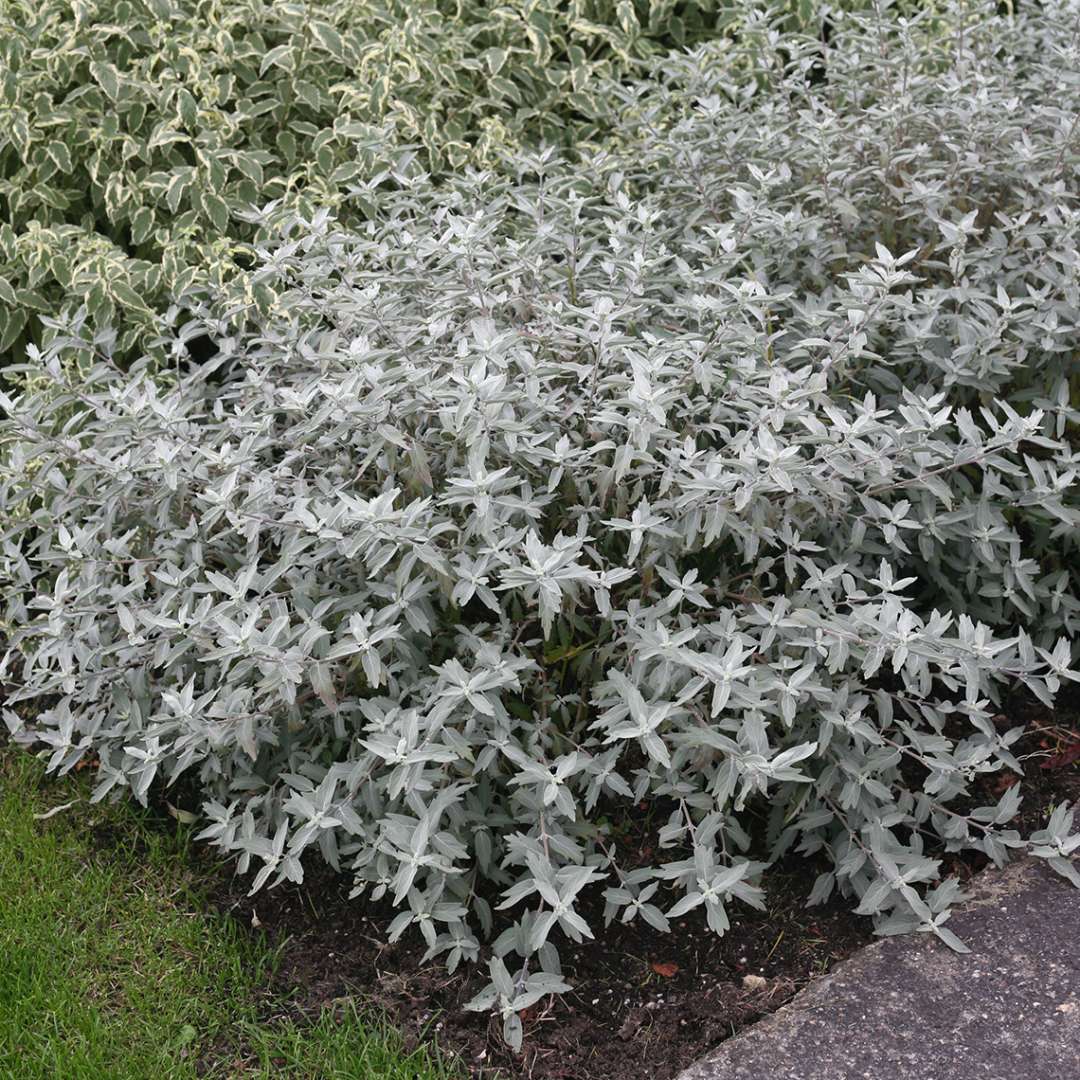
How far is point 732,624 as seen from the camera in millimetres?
2504

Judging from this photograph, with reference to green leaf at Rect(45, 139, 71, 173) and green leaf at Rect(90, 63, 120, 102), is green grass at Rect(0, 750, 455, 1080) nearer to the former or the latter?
green leaf at Rect(45, 139, 71, 173)

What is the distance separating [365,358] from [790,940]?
4.47ft

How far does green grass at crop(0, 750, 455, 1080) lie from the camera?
2.42 m

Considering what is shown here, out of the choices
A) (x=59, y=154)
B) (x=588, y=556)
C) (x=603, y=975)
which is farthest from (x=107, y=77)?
(x=603, y=975)

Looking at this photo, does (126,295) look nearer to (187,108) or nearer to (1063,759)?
(187,108)

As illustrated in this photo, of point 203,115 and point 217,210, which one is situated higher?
point 203,115

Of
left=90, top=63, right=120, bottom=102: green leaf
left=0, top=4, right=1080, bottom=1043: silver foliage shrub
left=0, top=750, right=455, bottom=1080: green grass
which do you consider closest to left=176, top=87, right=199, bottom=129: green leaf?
left=90, top=63, right=120, bottom=102: green leaf

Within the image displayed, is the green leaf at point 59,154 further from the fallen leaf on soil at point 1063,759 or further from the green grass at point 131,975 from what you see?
the fallen leaf on soil at point 1063,759

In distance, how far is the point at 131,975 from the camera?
2.64 metres

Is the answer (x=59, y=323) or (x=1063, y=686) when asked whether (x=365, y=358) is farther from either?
(x=1063, y=686)

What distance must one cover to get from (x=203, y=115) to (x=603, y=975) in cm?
280

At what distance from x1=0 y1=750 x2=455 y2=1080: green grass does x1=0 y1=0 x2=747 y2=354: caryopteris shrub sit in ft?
4.86

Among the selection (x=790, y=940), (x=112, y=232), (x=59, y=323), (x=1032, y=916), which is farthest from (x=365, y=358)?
(x=112, y=232)

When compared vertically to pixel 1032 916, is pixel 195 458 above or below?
above
